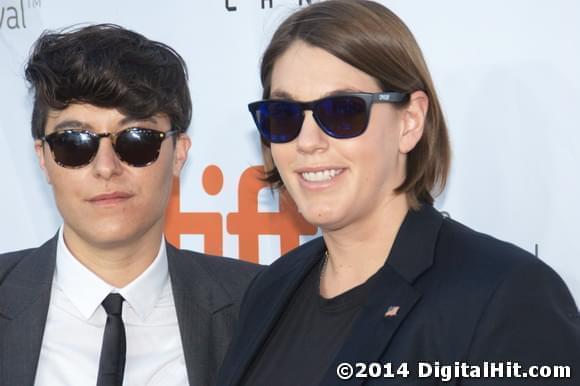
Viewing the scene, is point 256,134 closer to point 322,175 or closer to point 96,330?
point 96,330

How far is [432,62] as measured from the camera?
2.69m

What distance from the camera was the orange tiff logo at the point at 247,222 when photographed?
2.99 metres

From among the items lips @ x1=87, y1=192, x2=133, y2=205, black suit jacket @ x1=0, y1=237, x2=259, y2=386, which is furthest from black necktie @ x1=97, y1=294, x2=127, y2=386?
lips @ x1=87, y1=192, x2=133, y2=205

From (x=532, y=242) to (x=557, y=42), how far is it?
64 cm

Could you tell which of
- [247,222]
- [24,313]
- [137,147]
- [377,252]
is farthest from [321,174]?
[247,222]

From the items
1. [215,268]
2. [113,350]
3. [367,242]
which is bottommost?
[113,350]

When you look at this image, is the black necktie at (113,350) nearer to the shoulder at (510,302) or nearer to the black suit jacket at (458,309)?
the black suit jacket at (458,309)

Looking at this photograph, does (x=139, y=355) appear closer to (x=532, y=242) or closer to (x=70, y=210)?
(x=70, y=210)

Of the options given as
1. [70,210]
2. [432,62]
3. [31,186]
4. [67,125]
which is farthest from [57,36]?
[432,62]

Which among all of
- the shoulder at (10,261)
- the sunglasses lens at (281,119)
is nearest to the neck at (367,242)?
the sunglasses lens at (281,119)

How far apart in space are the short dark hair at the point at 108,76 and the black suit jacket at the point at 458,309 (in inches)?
40.4

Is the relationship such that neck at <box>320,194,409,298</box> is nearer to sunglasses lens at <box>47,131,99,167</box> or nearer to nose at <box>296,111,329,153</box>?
nose at <box>296,111,329,153</box>

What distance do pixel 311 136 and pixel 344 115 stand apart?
11cm

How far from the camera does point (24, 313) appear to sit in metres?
2.36
